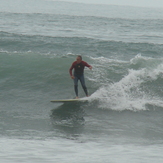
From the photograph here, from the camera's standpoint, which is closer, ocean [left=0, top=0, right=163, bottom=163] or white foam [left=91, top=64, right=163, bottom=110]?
ocean [left=0, top=0, right=163, bottom=163]

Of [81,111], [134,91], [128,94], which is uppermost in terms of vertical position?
[134,91]

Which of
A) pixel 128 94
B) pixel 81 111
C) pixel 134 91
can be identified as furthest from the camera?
pixel 134 91

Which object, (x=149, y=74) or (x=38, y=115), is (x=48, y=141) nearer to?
(x=38, y=115)

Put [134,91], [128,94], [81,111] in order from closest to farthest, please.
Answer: [81,111] → [128,94] → [134,91]

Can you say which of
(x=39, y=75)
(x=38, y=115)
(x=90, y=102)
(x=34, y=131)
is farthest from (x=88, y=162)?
(x=39, y=75)

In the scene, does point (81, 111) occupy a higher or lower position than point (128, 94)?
lower

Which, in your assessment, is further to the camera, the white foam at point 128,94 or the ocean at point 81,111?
the white foam at point 128,94

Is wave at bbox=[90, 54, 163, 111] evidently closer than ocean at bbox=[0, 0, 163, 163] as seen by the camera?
No

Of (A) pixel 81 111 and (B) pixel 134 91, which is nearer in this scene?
(A) pixel 81 111

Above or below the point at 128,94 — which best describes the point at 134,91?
above

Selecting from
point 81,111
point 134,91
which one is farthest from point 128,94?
point 81,111

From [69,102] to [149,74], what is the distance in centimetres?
476

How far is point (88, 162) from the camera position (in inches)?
233

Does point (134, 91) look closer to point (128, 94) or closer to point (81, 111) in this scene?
point (128, 94)
